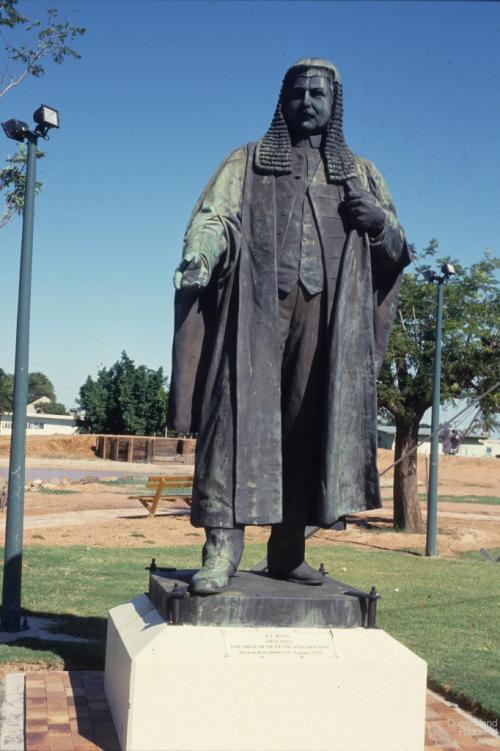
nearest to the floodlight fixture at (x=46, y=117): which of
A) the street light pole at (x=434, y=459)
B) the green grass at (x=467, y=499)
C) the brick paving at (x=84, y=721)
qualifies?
the brick paving at (x=84, y=721)

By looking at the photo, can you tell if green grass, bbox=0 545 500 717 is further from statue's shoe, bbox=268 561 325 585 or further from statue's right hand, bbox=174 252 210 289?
statue's right hand, bbox=174 252 210 289

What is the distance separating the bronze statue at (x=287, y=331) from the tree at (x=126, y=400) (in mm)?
47778

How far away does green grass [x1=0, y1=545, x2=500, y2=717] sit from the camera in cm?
625

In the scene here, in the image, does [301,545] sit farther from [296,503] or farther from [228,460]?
[228,460]

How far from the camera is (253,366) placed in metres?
4.16

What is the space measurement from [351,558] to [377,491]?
9.64 m

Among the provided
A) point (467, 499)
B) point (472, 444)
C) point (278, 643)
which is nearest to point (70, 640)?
point (278, 643)

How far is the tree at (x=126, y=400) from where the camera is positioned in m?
52.9

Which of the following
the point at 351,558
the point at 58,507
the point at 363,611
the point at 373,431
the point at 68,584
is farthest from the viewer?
the point at 58,507

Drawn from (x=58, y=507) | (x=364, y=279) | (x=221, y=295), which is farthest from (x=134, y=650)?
(x=58, y=507)

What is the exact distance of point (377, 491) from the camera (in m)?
4.34

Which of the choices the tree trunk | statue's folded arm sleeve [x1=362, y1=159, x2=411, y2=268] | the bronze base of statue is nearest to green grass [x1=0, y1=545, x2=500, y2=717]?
the bronze base of statue

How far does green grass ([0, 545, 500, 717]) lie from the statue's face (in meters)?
3.37

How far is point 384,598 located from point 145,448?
35684 millimetres
